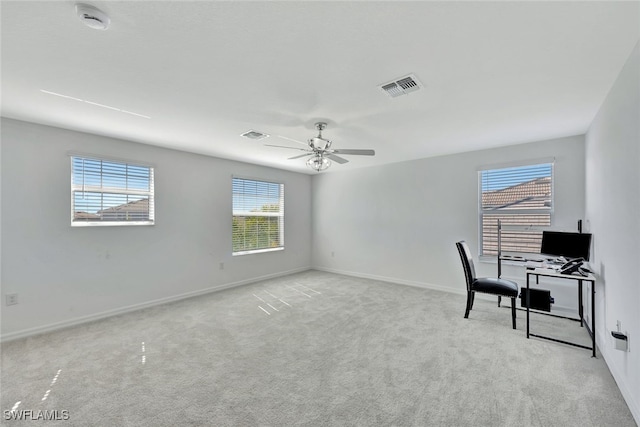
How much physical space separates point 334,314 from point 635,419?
2639 mm

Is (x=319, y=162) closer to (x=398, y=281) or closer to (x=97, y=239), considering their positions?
(x=97, y=239)

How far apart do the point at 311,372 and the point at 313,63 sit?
2390mm

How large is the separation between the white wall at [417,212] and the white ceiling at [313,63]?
2.91ft

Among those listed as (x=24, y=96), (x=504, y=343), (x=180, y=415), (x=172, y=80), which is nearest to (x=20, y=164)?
(x=24, y=96)

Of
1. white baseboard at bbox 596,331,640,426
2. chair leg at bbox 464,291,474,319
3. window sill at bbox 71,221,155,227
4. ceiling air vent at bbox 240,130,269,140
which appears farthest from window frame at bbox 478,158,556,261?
window sill at bbox 71,221,155,227

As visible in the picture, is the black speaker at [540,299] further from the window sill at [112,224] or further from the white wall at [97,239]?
the window sill at [112,224]

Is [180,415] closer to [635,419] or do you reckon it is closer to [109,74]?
[109,74]

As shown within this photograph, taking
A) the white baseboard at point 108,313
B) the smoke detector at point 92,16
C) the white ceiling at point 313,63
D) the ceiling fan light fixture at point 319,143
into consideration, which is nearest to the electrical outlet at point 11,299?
the white baseboard at point 108,313

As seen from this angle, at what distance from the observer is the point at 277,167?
5.84m

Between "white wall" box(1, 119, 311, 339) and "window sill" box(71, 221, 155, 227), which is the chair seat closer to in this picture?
"white wall" box(1, 119, 311, 339)

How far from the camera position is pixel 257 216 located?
224 inches

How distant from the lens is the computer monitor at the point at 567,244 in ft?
10.00

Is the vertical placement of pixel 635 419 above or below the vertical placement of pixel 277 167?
below

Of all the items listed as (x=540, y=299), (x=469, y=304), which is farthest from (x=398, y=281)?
(x=540, y=299)
